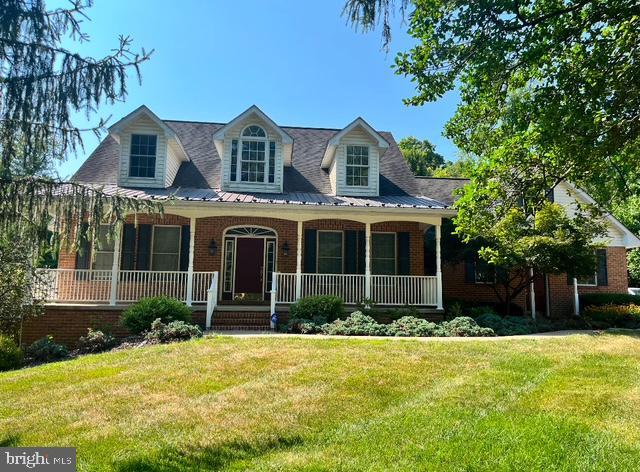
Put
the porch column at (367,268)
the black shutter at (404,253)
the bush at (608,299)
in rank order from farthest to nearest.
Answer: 1. the bush at (608,299)
2. the black shutter at (404,253)
3. the porch column at (367,268)

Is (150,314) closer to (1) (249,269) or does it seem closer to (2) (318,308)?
(2) (318,308)

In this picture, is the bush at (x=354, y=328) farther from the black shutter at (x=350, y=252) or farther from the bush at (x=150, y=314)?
the bush at (x=150, y=314)

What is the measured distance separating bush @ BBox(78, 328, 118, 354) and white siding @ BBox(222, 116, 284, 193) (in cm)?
591

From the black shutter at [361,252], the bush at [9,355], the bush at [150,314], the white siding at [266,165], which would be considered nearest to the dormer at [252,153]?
the white siding at [266,165]

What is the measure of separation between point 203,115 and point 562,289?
15.9 m

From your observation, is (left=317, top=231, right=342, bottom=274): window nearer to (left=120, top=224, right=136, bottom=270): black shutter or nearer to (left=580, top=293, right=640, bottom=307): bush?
(left=120, top=224, right=136, bottom=270): black shutter

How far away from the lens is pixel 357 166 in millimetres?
14500

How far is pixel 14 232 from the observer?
5.49 meters

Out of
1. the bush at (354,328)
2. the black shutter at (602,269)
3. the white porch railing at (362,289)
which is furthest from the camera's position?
the black shutter at (602,269)

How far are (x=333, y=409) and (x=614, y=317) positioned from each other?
1195cm

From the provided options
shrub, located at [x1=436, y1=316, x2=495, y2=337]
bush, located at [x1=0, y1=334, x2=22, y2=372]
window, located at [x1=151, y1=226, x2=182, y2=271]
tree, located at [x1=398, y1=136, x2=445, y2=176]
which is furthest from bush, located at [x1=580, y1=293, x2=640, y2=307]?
tree, located at [x1=398, y1=136, x2=445, y2=176]

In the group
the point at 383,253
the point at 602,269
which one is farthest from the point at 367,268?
the point at 602,269

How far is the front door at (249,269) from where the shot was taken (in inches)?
550

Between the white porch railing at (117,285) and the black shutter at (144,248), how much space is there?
0.34 m
